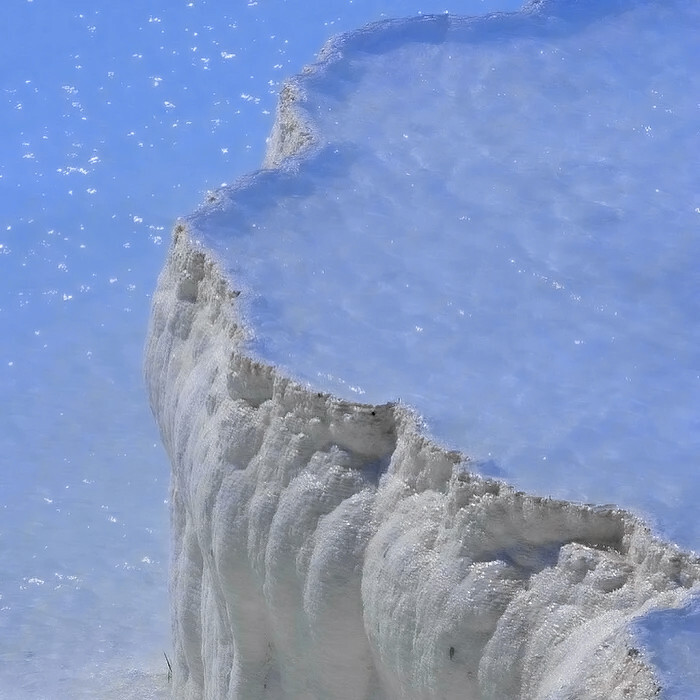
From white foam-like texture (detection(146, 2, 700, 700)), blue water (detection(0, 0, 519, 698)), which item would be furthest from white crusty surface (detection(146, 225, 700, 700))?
blue water (detection(0, 0, 519, 698))

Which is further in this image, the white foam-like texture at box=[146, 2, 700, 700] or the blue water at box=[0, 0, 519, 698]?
the blue water at box=[0, 0, 519, 698]

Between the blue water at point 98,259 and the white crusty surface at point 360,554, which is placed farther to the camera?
the blue water at point 98,259

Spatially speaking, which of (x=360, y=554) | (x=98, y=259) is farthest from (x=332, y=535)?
(x=98, y=259)

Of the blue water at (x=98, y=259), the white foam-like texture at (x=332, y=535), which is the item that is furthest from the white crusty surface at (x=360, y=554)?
the blue water at (x=98, y=259)

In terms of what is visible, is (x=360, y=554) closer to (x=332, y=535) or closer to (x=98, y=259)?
(x=332, y=535)

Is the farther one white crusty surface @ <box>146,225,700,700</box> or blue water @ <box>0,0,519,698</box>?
blue water @ <box>0,0,519,698</box>

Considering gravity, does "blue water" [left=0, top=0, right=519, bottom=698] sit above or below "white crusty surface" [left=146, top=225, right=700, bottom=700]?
above

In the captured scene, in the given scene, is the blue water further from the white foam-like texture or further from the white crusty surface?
the white crusty surface

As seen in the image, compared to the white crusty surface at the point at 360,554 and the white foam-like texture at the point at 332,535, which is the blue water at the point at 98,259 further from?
the white crusty surface at the point at 360,554

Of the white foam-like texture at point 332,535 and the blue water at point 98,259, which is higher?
the blue water at point 98,259
